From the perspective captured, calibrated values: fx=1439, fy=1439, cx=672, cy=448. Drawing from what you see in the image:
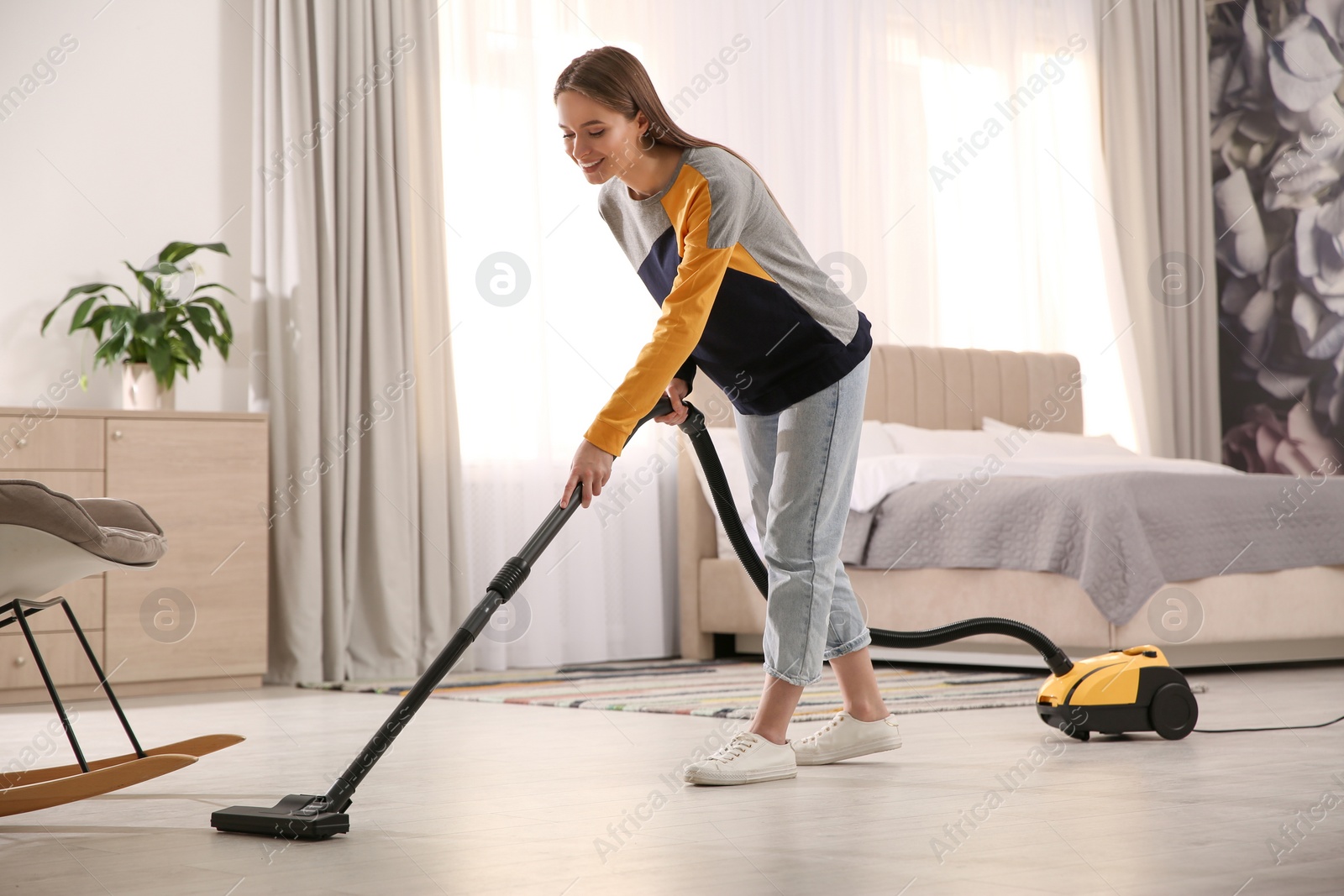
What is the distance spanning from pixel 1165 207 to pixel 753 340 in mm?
4728

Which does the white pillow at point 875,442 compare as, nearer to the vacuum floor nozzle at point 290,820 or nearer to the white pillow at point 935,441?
the white pillow at point 935,441

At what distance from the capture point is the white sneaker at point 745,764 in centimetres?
207

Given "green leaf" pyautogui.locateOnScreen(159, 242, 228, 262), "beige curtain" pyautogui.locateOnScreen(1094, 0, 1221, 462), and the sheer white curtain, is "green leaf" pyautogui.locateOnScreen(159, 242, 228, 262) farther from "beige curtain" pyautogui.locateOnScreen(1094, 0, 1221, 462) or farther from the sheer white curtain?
"beige curtain" pyautogui.locateOnScreen(1094, 0, 1221, 462)

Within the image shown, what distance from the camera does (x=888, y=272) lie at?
5645 millimetres

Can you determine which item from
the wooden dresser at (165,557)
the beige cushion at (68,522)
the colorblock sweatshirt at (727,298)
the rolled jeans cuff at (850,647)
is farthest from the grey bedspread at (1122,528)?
Result: the beige cushion at (68,522)

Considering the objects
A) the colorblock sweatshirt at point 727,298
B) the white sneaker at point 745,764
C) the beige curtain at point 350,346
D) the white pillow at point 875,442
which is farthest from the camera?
the white pillow at point 875,442

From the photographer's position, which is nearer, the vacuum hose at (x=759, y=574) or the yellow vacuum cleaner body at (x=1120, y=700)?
the vacuum hose at (x=759, y=574)

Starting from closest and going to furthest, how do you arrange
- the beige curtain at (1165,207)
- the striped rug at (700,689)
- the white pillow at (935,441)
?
the striped rug at (700,689) → the white pillow at (935,441) → the beige curtain at (1165,207)

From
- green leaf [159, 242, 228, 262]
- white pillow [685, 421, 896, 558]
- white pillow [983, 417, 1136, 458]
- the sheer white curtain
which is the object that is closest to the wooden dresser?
green leaf [159, 242, 228, 262]

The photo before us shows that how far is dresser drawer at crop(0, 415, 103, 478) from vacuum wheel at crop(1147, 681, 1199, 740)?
2.65 meters

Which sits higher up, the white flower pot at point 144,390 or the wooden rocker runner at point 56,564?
the white flower pot at point 144,390

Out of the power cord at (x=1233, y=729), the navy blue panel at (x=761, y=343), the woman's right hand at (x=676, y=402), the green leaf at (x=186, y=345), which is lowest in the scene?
the power cord at (x=1233, y=729)

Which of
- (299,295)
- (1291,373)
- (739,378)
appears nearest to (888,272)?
(1291,373)

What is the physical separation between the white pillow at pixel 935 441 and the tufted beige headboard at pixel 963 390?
0.13 metres
